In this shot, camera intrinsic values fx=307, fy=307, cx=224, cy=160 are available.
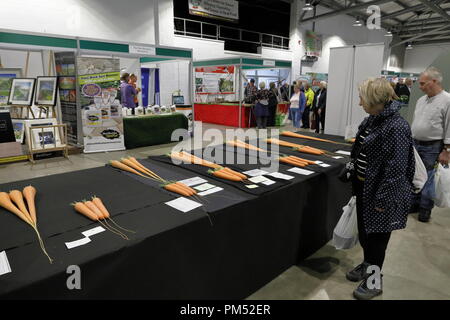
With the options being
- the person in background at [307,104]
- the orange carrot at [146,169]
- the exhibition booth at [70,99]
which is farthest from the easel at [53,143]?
the person in background at [307,104]

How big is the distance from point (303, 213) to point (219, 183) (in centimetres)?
68

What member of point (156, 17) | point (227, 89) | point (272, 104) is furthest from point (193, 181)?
point (227, 89)

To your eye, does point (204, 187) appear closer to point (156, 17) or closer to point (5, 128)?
point (5, 128)

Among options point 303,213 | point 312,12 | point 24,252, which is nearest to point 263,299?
point 303,213

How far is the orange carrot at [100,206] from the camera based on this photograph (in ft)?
4.77

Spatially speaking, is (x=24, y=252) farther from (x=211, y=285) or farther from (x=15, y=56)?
(x=15, y=56)

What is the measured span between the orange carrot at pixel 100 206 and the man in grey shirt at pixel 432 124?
285 cm

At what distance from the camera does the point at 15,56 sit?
23.5ft

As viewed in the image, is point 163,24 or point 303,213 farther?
point 163,24

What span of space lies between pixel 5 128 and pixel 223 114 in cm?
648

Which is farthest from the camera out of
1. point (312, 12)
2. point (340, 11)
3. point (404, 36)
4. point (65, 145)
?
point (404, 36)

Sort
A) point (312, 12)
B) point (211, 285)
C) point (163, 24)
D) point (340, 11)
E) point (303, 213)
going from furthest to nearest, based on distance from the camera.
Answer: point (312, 12) < point (340, 11) < point (163, 24) < point (303, 213) < point (211, 285)

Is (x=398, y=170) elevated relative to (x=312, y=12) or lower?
lower

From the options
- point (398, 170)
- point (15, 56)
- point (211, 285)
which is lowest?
point (211, 285)
